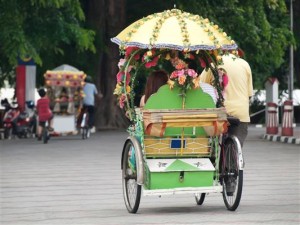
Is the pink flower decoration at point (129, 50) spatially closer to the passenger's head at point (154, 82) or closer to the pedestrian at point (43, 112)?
the passenger's head at point (154, 82)

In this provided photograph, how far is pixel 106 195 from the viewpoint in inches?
588

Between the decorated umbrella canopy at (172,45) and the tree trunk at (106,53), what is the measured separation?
89.5 ft

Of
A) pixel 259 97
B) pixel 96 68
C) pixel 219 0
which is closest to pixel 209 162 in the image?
A: pixel 219 0

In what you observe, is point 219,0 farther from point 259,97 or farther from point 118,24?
point 259,97

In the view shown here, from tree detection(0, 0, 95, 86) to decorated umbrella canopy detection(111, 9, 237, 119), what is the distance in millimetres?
16671

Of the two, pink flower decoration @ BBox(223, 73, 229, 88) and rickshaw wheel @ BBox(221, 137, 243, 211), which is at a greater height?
pink flower decoration @ BBox(223, 73, 229, 88)

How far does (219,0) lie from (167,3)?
112 inches

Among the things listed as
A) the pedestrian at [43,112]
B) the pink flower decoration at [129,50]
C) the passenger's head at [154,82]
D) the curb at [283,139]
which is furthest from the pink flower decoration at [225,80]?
the pedestrian at [43,112]

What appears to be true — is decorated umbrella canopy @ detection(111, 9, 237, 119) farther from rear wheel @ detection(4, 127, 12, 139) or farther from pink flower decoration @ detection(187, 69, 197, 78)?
rear wheel @ detection(4, 127, 12, 139)

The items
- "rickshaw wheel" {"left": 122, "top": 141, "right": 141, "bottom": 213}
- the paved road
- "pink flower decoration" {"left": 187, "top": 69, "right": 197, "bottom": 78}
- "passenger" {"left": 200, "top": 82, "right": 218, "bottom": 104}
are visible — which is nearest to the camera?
the paved road

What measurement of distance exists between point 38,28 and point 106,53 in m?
8.39

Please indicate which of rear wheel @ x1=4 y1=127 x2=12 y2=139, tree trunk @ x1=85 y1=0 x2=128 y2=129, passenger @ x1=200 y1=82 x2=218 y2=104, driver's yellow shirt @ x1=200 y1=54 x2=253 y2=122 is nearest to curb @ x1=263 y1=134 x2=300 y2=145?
rear wheel @ x1=4 y1=127 x2=12 y2=139

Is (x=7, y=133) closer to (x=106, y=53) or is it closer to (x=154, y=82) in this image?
(x=106, y=53)

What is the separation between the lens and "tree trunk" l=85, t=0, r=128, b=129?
41.3 metres
